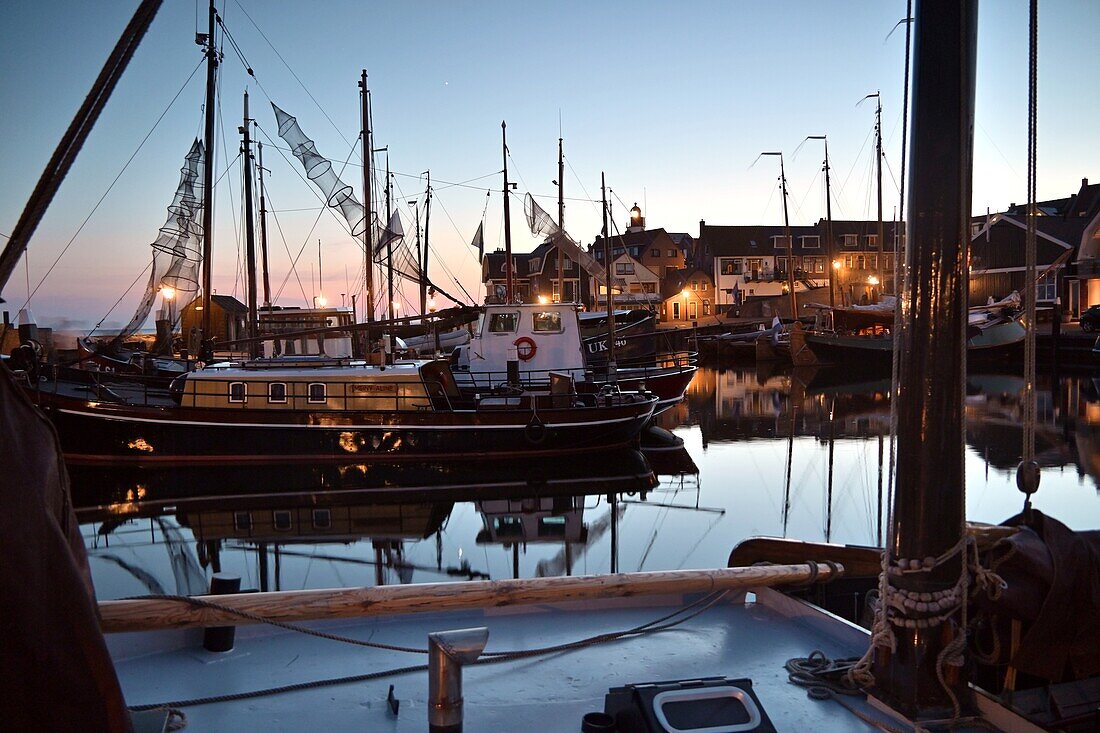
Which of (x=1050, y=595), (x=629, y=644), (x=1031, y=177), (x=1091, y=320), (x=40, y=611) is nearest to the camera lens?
(x=40, y=611)

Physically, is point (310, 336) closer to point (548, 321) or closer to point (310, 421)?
point (310, 421)

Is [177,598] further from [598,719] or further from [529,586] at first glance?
[598,719]

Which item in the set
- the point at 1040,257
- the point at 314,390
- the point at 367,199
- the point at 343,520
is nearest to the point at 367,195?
the point at 367,199

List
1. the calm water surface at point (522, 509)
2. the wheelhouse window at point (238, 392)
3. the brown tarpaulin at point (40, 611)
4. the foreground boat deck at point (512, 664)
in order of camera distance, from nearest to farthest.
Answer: the brown tarpaulin at point (40, 611)
the foreground boat deck at point (512, 664)
the calm water surface at point (522, 509)
the wheelhouse window at point (238, 392)

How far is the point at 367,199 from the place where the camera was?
20984 mm

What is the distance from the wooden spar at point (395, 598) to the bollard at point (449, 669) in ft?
1.65

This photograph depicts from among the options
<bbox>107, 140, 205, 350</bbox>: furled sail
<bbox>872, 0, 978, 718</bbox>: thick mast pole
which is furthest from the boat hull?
<bbox>872, 0, 978, 718</bbox>: thick mast pole

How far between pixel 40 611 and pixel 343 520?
11989 mm

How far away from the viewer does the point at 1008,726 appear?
2.74 m

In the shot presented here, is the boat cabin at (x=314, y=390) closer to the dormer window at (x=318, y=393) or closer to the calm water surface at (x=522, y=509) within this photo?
the dormer window at (x=318, y=393)

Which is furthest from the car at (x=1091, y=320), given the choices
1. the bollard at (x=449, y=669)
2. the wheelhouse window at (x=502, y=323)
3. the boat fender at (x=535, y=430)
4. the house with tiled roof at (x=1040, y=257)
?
the bollard at (x=449, y=669)

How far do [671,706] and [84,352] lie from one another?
36.3 metres

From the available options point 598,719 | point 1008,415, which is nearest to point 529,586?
point 598,719

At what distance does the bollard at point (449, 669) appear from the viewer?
2.50 meters
